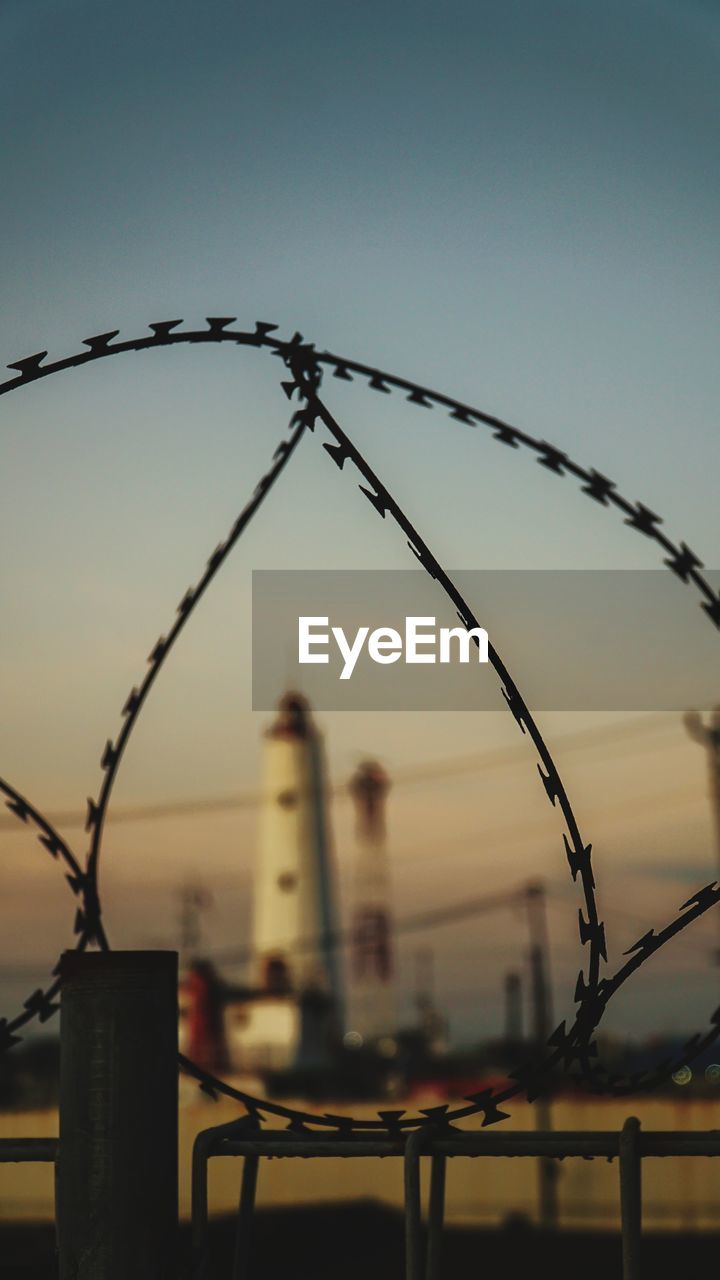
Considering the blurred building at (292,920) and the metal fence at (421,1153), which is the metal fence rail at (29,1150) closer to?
the metal fence at (421,1153)

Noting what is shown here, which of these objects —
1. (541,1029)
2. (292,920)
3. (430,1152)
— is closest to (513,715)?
(430,1152)

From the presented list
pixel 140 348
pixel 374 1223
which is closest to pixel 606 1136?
pixel 140 348

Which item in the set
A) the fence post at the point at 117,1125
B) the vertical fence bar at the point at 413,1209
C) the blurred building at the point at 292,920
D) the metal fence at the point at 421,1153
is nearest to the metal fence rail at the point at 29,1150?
the metal fence at the point at 421,1153

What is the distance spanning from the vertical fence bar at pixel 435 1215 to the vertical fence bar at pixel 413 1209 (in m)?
0.06

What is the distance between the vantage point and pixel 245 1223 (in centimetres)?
365

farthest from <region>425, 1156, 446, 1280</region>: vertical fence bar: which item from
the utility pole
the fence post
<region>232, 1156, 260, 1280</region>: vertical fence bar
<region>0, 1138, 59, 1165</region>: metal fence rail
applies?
the utility pole

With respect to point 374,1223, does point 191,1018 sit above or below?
above

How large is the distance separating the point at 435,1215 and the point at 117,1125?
0.89 metres

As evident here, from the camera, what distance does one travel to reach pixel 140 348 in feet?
13.8

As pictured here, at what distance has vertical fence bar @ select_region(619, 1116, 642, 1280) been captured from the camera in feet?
10.7

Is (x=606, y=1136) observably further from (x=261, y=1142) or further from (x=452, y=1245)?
(x=452, y=1245)

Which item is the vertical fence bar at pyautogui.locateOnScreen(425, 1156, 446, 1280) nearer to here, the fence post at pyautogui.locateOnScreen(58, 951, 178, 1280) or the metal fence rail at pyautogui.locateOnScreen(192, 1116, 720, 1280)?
the metal fence rail at pyautogui.locateOnScreen(192, 1116, 720, 1280)

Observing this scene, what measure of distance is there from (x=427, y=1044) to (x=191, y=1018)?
20.0 metres

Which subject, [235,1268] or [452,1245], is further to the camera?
[452,1245]
